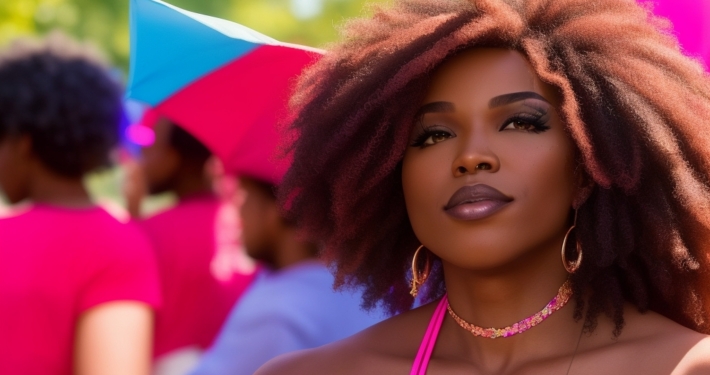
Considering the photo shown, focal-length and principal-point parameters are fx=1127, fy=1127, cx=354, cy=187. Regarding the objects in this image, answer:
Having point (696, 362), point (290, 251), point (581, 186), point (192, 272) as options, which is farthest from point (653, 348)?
point (192, 272)

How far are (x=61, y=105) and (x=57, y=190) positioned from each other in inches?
14.1

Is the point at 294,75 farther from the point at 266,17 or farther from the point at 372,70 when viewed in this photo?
the point at 266,17

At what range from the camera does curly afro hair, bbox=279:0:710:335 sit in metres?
2.73

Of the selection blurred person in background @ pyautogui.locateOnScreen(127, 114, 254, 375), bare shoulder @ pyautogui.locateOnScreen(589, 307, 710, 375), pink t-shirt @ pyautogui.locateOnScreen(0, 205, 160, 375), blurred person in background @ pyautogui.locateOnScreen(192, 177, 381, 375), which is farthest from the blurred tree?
bare shoulder @ pyautogui.locateOnScreen(589, 307, 710, 375)

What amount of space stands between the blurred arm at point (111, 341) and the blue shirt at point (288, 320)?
0.39m

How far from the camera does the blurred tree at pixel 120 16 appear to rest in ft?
29.5

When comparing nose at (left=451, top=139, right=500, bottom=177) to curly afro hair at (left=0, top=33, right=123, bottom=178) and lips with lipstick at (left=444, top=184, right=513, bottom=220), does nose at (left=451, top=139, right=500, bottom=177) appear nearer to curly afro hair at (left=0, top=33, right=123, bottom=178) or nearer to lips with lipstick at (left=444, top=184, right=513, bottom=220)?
lips with lipstick at (left=444, top=184, right=513, bottom=220)

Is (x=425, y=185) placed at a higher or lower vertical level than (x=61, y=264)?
higher

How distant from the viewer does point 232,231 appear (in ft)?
17.4

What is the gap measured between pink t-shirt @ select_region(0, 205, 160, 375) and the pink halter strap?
1.26 m

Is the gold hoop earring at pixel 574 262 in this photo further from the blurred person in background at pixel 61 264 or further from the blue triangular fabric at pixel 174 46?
the blurred person in background at pixel 61 264

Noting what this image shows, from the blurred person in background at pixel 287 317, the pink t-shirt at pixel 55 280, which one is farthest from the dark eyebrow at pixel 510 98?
the pink t-shirt at pixel 55 280

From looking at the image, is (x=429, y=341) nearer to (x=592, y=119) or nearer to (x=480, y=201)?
(x=480, y=201)

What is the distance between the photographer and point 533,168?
2701 millimetres
